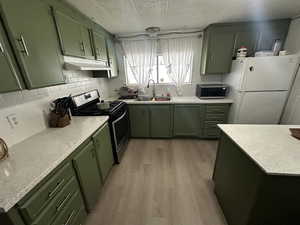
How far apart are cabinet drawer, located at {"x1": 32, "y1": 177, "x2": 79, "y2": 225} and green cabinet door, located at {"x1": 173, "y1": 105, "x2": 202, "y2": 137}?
2.05 metres

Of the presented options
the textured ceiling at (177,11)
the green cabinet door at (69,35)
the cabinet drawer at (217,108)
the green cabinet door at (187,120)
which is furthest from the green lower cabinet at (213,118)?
the green cabinet door at (69,35)

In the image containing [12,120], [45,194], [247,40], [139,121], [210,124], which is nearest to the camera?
[45,194]

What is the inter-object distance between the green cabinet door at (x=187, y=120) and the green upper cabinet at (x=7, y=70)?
7.43ft

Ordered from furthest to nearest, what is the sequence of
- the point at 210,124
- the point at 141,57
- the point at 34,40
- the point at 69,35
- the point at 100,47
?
the point at 141,57
the point at 210,124
the point at 100,47
the point at 69,35
the point at 34,40

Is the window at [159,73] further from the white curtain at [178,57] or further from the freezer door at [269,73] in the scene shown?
the freezer door at [269,73]

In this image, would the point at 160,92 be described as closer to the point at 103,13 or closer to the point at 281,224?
the point at 103,13

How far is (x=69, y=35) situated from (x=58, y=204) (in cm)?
169

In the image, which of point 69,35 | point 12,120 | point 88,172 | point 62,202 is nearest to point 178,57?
point 69,35

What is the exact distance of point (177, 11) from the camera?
1.81 meters

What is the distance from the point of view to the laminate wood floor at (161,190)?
1.38 m

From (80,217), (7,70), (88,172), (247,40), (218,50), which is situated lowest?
(80,217)

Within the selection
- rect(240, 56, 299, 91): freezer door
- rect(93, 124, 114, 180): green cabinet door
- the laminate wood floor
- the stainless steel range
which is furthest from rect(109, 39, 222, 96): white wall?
rect(93, 124, 114, 180): green cabinet door

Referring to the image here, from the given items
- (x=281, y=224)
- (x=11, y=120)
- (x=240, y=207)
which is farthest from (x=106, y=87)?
(x=281, y=224)

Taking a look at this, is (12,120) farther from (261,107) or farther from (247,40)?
(247,40)
